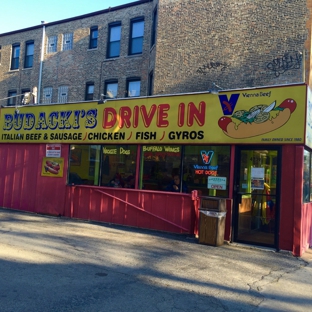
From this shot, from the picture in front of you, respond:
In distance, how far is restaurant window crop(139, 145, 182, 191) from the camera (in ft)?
37.8

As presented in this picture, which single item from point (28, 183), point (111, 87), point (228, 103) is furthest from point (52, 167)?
point (111, 87)

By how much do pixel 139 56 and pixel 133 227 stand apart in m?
11.2

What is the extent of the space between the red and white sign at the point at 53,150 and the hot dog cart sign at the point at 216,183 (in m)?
6.02

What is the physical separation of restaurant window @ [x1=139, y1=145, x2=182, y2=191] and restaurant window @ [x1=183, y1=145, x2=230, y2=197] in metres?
0.32

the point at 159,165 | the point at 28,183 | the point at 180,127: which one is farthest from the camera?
the point at 28,183

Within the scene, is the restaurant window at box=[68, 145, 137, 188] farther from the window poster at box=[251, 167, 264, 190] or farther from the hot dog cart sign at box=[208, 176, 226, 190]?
the window poster at box=[251, 167, 264, 190]

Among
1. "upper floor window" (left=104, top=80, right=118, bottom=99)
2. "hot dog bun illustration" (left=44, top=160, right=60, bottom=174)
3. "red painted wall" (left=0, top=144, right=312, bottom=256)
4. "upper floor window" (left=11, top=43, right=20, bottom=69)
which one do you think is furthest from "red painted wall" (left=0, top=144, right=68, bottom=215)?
"upper floor window" (left=11, top=43, right=20, bottom=69)

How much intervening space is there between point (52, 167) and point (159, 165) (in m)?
4.49

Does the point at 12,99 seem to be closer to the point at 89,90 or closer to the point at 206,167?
the point at 89,90

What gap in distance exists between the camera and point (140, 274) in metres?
6.77

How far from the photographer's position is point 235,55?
16.3 metres

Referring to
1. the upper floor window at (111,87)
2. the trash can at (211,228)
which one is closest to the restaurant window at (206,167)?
the trash can at (211,228)

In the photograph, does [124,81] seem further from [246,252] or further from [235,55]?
[246,252]

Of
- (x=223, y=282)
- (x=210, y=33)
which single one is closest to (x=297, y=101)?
(x=223, y=282)
